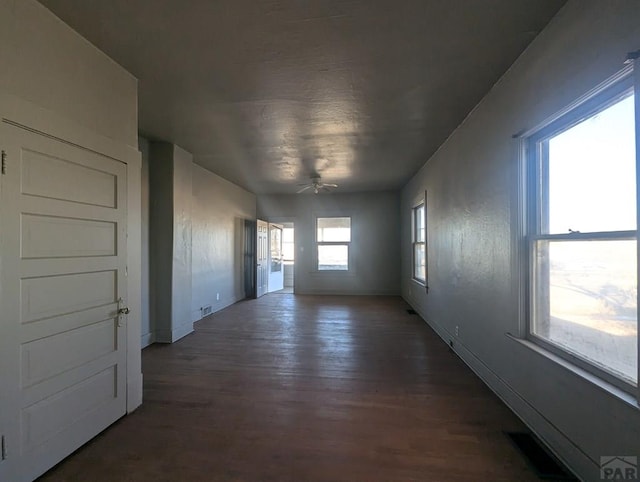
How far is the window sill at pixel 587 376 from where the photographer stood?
54.4 inches

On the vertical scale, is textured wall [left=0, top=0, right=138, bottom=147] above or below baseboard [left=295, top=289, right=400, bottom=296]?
above

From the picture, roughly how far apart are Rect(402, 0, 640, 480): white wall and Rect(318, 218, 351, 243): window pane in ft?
12.9

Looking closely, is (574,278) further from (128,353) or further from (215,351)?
(215,351)

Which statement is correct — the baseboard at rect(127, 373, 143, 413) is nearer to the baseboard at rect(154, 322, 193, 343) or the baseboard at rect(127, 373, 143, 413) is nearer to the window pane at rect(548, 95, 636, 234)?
the baseboard at rect(154, 322, 193, 343)

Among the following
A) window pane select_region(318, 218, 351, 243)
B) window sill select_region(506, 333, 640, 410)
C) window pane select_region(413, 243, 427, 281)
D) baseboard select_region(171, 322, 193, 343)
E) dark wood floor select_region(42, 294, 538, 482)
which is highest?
window pane select_region(318, 218, 351, 243)

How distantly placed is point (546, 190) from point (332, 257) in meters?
6.26

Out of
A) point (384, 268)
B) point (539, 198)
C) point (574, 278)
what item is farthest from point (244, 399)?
point (384, 268)

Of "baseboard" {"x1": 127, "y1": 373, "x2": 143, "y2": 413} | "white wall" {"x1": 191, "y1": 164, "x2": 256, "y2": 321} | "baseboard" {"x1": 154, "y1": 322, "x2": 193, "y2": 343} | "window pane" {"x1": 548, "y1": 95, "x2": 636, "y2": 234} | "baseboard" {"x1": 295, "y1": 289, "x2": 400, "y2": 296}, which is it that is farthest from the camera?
"baseboard" {"x1": 295, "y1": 289, "x2": 400, "y2": 296}

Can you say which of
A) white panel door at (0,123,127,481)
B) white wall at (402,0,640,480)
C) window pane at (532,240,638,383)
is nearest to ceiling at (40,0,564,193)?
white wall at (402,0,640,480)

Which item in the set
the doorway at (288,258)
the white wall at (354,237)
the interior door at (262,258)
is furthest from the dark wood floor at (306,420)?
the doorway at (288,258)

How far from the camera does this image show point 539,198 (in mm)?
2154

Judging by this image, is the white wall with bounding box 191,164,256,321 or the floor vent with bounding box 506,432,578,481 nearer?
the floor vent with bounding box 506,432,578,481

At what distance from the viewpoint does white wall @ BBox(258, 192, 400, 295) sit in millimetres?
7879

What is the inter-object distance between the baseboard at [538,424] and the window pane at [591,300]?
510mm
